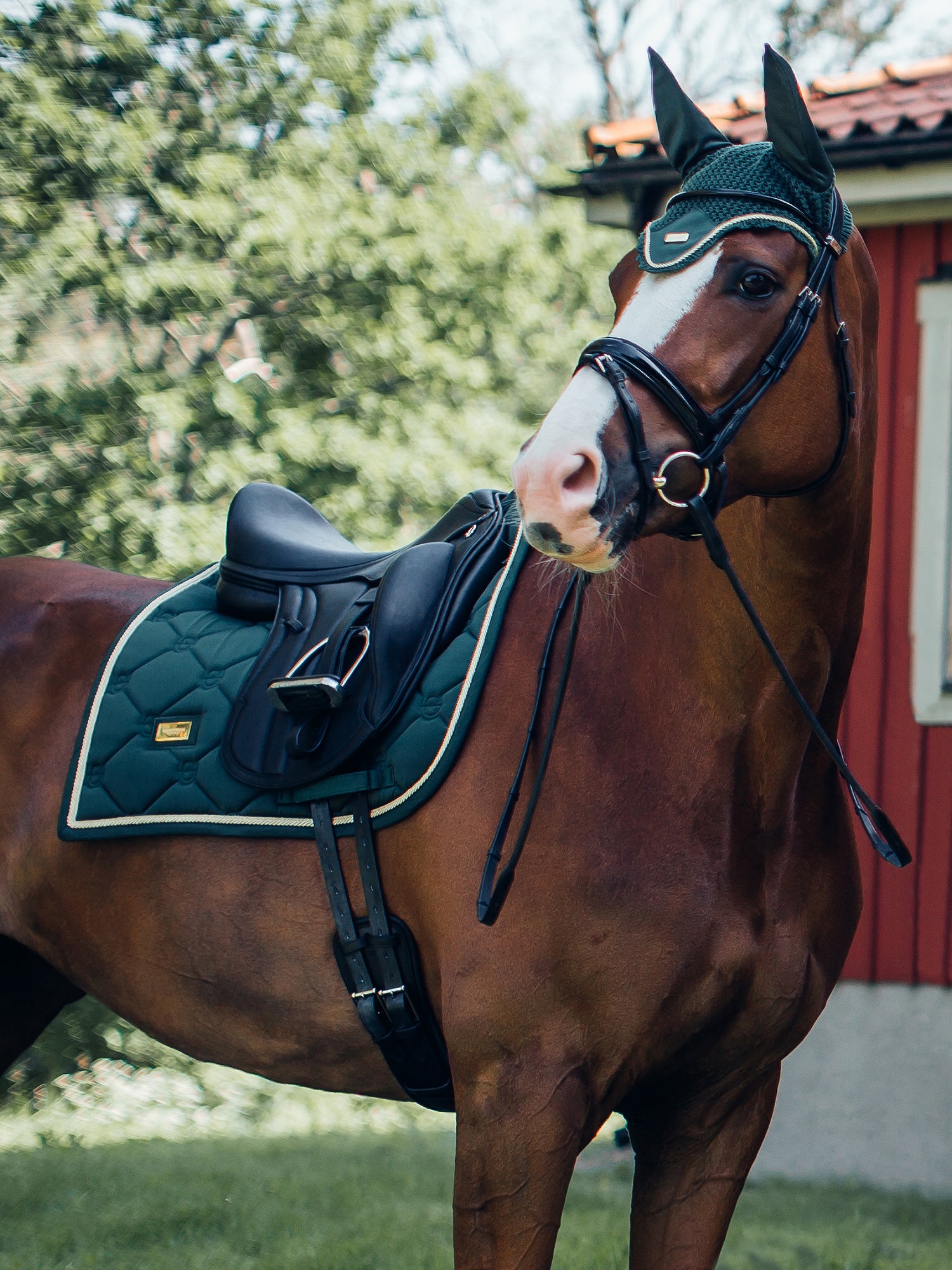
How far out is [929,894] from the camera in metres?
4.71

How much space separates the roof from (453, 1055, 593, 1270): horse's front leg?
130 inches

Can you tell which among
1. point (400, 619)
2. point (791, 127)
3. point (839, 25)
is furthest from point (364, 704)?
point (839, 25)

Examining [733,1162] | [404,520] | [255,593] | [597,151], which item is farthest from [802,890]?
[404,520]

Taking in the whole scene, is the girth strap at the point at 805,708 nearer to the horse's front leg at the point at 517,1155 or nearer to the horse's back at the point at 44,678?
the horse's front leg at the point at 517,1155

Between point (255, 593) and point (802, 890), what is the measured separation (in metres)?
1.25

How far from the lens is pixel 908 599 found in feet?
15.6

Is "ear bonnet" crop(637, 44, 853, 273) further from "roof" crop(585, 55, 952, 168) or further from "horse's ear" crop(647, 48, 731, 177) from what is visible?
"roof" crop(585, 55, 952, 168)

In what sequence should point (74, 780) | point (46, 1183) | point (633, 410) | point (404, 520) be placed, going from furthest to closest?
1. point (404, 520)
2. point (46, 1183)
3. point (74, 780)
4. point (633, 410)

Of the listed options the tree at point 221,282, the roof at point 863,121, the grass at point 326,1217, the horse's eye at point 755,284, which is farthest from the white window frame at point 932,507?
the tree at point 221,282

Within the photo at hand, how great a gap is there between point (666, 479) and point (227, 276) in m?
6.66

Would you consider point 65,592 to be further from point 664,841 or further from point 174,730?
point 664,841

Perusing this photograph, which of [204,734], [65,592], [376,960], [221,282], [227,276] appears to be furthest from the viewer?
[227,276]

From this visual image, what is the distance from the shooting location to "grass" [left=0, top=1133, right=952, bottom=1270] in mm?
3631

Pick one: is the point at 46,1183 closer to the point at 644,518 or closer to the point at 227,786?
the point at 227,786
